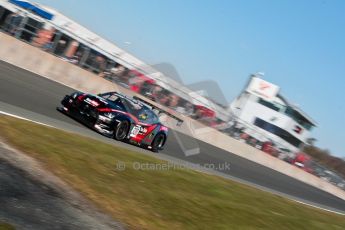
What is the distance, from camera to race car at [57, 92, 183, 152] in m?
12.8

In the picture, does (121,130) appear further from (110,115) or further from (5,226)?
(5,226)

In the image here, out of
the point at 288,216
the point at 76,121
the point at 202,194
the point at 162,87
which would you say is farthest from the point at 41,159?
the point at 162,87

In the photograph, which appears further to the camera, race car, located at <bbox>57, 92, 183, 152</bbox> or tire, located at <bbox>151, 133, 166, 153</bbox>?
tire, located at <bbox>151, 133, 166, 153</bbox>

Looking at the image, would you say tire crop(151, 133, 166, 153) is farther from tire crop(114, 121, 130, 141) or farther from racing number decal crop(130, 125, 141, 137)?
tire crop(114, 121, 130, 141)

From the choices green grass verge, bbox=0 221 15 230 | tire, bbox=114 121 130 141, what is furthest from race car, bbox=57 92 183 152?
green grass verge, bbox=0 221 15 230

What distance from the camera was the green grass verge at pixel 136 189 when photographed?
290 inches

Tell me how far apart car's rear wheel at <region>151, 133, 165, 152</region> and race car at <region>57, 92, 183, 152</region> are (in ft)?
0.76

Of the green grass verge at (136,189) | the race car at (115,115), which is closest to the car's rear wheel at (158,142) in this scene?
the race car at (115,115)

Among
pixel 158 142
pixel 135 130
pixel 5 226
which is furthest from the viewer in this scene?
pixel 158 142

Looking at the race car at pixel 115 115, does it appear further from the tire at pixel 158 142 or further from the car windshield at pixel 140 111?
the tire at pixel 158 142

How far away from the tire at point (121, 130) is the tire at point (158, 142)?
5.04ft

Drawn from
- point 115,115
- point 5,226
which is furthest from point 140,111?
point 5,226

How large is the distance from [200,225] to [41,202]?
3013 millimetres

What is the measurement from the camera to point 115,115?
12781mm
